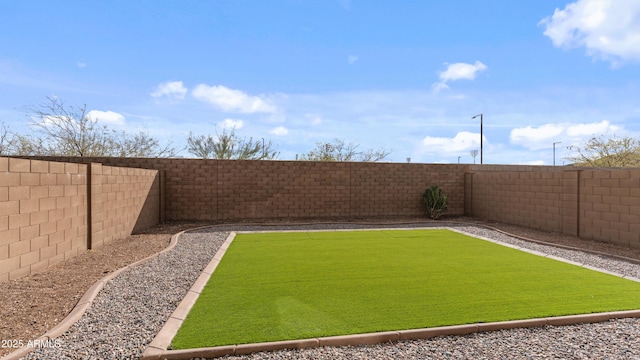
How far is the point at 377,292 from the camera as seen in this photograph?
13.7 feet

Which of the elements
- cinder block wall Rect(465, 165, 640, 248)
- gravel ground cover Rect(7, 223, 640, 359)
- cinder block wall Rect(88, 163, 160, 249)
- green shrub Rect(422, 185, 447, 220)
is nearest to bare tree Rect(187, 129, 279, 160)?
cinder block wall Rect(88, 163, 160, 249)

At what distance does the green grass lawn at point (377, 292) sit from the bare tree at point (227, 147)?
11.7m

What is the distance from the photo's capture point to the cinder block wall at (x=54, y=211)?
4.42 metres

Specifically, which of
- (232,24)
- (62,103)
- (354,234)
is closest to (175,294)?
(354,234)

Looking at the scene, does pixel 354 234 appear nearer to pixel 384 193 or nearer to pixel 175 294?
pixel 384 193

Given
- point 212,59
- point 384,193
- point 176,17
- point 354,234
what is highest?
point 176,17

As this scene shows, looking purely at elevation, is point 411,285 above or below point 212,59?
below

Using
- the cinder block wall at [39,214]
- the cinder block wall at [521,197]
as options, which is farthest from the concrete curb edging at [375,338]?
the cinder block wall at [521,197]

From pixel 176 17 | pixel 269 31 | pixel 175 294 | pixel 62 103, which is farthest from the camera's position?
pixel 62 103

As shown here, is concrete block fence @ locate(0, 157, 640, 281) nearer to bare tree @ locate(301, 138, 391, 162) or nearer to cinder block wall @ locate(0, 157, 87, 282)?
cinder block wall @ locate(0, 157, 87, 282)

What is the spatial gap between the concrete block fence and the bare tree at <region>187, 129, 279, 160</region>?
6.90 m

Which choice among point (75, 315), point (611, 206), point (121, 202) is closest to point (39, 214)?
point (75, 315)

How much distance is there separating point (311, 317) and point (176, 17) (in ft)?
23.7

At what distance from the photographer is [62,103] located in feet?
46.9
